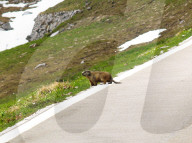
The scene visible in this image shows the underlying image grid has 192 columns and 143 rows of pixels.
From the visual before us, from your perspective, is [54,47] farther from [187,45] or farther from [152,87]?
[152,87]

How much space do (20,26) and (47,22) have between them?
9.96 meters

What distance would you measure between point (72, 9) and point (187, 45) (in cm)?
5449

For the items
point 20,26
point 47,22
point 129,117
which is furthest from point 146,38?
point 20,26

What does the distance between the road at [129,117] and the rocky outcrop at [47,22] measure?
59.3 meters

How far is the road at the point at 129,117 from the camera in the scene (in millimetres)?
7020

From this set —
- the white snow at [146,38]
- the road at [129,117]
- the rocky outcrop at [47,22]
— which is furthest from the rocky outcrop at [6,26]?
the road at [129,117]

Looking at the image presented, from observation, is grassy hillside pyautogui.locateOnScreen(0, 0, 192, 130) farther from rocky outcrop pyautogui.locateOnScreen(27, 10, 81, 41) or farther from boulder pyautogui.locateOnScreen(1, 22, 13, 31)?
boulder pyautogui.locateOnScreen(1, 22, 13, 31)

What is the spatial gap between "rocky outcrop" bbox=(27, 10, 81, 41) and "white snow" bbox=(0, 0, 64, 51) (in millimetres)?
1971

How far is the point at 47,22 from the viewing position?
2911 inches

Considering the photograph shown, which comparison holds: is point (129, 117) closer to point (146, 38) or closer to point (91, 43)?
point (146, 38)

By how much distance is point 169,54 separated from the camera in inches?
669

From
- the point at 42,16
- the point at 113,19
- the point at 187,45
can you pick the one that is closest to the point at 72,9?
the point at 42,16

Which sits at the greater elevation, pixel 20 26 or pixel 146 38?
pixel 146 38

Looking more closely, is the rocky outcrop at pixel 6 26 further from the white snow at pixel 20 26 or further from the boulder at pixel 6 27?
the white snow at pixel 20 26
